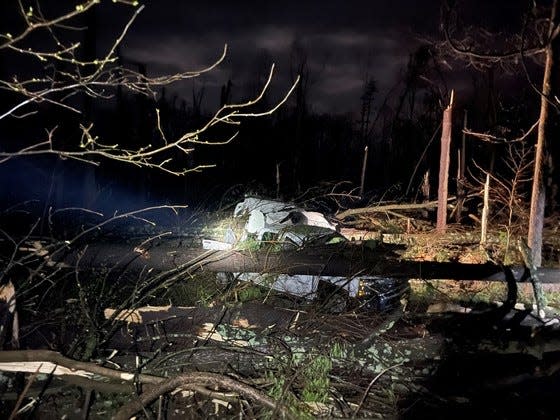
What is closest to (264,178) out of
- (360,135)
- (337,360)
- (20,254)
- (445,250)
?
(360,135)

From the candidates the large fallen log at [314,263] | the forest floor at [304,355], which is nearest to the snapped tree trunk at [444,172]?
the forest floor at [304,355]

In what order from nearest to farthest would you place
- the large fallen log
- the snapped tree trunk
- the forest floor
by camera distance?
the forest floor < the large fallen log < the snapped tree trunk

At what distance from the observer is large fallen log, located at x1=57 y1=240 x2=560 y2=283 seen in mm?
6035

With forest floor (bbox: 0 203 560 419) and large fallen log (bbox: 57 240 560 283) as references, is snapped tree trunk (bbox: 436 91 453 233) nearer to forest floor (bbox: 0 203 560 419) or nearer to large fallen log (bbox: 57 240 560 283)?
forest floor (bbox: 0 203 560 419)

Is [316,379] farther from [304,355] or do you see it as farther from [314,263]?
[314,263]

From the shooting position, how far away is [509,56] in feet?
25.4

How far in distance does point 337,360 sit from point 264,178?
97.3 ft

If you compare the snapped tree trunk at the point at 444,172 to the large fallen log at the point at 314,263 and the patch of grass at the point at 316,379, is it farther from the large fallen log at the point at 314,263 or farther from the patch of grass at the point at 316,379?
the patch of grass at the point at 316,379

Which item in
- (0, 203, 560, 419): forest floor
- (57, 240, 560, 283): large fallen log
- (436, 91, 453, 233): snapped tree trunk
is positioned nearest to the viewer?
(0, 203, 560, 419): forest floor

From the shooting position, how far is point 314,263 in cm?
612

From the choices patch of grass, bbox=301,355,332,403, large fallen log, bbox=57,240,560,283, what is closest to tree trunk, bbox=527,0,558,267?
large fallen log, bbox=57,240,560,283

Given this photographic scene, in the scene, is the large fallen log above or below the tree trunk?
below

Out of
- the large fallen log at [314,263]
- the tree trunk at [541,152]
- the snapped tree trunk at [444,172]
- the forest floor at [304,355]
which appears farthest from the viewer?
the snapped tree trunk at [444,172]

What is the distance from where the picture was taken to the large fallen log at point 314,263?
6.04 meters
